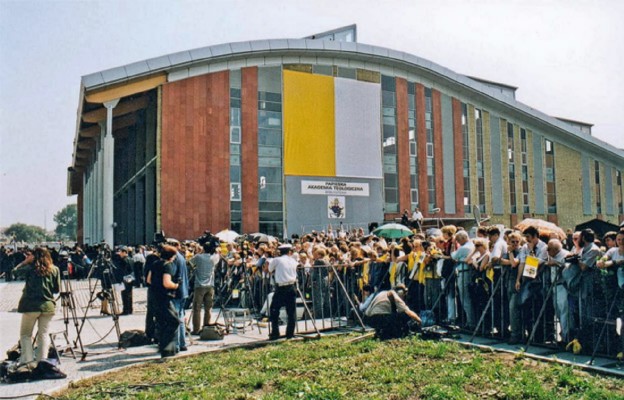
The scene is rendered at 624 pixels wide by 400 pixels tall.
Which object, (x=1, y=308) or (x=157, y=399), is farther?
(x=1, y=308)

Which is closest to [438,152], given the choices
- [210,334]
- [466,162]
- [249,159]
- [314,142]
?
[466,162]

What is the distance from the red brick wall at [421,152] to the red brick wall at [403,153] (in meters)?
0.92

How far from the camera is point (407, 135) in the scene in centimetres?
4016

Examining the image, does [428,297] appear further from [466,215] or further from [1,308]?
[466,215]

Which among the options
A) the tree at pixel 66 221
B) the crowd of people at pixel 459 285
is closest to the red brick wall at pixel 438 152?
the crowd of people at pixel 459 285

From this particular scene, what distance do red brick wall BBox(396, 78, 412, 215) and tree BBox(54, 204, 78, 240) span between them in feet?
503

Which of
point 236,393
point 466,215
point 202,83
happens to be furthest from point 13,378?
point 466,215

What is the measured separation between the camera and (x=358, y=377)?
→ 7.53 metres

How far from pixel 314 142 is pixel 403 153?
22.4 feet

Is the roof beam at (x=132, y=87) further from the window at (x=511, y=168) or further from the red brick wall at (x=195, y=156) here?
the window at (x=511, y=168)

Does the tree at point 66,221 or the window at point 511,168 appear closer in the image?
the window at point 511,168

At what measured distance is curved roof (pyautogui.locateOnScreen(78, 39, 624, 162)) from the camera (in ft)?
107

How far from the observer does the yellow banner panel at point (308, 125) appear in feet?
119

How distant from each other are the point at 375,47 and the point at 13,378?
3492 cm
